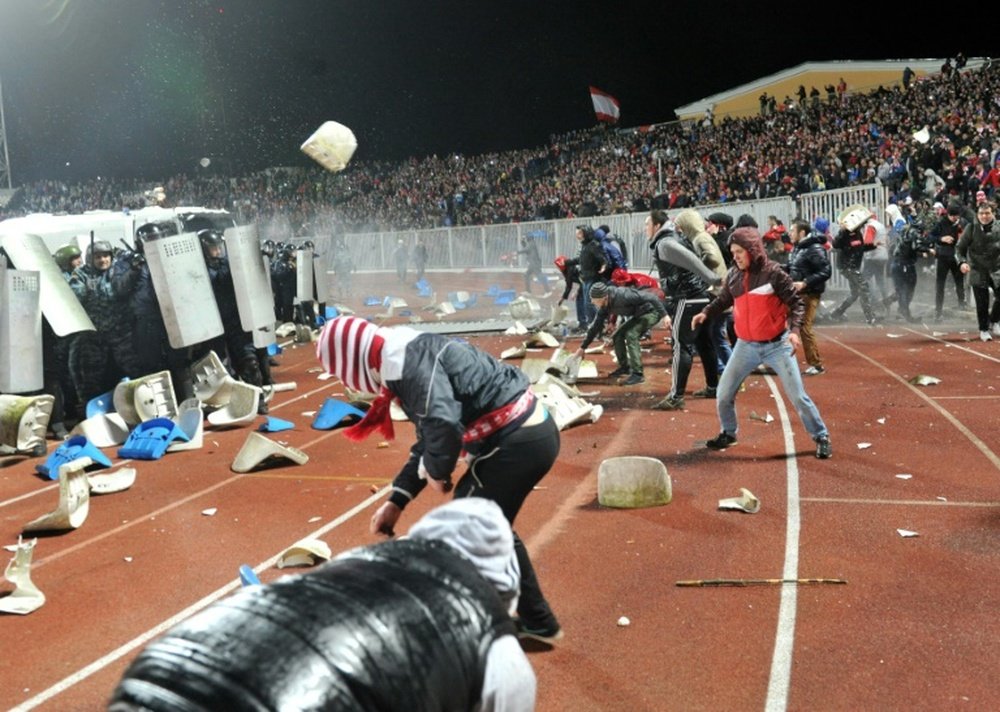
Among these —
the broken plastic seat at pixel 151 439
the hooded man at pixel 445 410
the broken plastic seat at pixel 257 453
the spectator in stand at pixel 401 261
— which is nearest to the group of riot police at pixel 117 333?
the broken plastic seat at pixel 151 439

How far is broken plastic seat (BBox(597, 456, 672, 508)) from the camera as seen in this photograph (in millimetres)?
6914

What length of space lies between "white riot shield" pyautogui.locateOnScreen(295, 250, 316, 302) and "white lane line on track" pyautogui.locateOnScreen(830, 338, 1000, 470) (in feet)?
33.2

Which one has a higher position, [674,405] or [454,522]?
[454,522]

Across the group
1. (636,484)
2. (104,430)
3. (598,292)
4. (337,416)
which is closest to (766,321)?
(636,484)

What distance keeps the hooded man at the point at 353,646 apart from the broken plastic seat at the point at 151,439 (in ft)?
26.8

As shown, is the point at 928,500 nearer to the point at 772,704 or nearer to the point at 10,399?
the point at 772,704

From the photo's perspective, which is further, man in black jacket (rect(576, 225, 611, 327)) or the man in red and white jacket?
man in black jacket (rect(576, 225, 611, 327))

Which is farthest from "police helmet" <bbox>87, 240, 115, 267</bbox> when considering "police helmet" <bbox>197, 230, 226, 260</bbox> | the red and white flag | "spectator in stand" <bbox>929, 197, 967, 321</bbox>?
the red and white flag

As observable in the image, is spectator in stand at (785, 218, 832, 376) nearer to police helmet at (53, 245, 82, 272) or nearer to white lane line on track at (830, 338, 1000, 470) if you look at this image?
white lane line on track at (830, 338, 1000, 470)

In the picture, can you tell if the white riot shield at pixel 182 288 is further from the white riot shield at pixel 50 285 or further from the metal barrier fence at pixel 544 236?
the metal barrier fence at pixel 544 236

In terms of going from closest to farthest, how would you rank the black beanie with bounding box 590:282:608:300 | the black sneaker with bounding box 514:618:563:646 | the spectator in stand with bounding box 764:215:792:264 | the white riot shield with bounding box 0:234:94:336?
the black sneaker with bounding box 514:618:563:646
the white riot shield with bounding box 0:234:94:336
the black beanie with bounding box 590:282:608:300
the spectator in stand with bounding box 764:215:792:264

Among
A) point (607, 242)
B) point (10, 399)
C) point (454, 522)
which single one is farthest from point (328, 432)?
point (454, 522)

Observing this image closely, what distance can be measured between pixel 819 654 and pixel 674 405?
240 inches

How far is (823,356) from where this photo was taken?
541 inches
